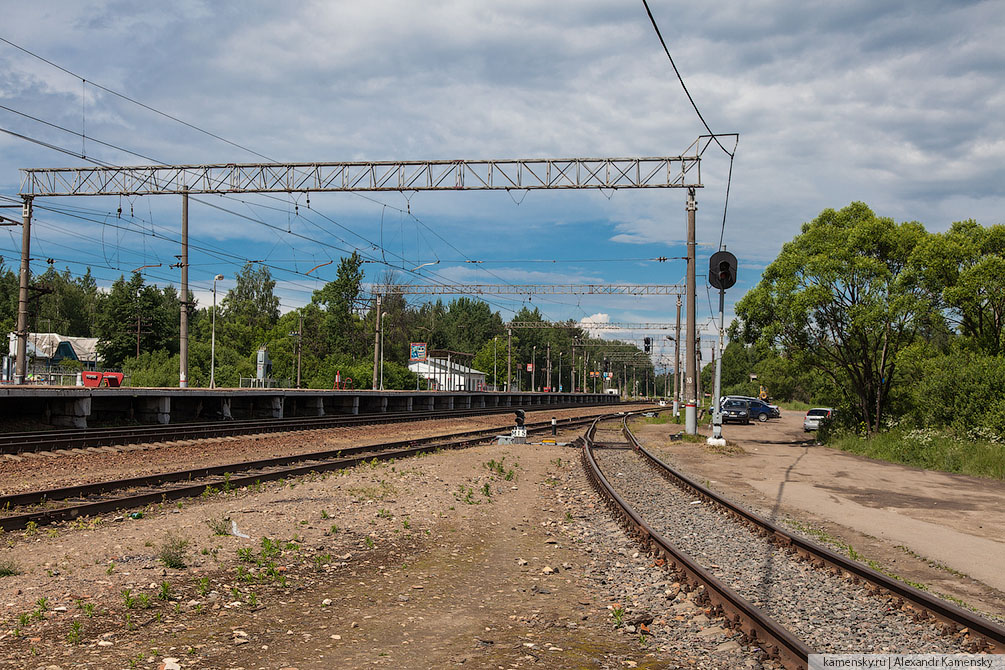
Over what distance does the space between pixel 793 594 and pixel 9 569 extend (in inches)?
307

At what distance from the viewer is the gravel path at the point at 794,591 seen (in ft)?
19.6

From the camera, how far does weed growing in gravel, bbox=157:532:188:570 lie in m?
8.01

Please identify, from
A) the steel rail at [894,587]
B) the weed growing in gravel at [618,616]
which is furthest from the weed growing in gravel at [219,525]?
the steel rail at [894,587]

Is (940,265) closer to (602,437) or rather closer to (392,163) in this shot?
(602,437)

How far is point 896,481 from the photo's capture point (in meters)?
17.6

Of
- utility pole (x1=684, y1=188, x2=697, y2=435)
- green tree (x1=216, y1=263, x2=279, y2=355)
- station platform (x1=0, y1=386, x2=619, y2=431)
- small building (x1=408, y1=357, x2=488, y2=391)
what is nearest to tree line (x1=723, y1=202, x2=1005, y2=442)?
utility pole (x1=684, y1=188, x2=697, y2=435)

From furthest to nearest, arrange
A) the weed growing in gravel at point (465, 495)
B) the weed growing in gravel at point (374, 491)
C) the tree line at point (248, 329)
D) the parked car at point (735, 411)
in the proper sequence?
the tree line at point (248, 329), the parked car at point (735, 411), the weed growing in gravel at point (465, 495), the weed growing in gravel at point (374, 491)

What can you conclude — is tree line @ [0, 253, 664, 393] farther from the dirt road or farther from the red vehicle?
→ the dirt road

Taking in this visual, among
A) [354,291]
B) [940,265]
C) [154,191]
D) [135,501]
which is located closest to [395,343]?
[354,291]

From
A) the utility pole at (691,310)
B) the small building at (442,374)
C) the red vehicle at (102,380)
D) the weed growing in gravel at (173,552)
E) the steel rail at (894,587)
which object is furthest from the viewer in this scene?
the small building at (442,374)

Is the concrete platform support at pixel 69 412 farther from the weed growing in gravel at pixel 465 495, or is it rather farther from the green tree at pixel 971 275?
the green tree at pixel 971 275

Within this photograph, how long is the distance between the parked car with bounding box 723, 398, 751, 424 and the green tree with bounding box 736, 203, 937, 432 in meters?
17.6

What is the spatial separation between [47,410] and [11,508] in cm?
1563

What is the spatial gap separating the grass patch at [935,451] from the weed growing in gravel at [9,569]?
19835 millimetres
